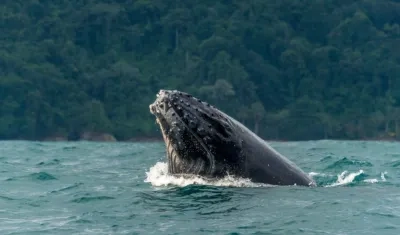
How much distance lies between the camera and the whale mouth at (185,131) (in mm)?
12445

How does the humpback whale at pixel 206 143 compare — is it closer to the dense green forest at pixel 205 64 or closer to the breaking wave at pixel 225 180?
the breaking wave at pixel 225 180

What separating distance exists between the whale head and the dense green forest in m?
68.7

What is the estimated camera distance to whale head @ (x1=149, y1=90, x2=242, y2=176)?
12453mm

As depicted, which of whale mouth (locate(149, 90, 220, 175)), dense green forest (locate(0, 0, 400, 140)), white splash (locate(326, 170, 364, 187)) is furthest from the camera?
dense green forest (locate(0, 0, 400, 140))

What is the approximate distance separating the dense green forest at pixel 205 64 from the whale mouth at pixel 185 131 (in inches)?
2703

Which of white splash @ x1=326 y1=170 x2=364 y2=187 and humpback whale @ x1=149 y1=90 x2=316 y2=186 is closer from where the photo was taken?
humpback whale @ x1=149 y1=90 x2=316 y2=186

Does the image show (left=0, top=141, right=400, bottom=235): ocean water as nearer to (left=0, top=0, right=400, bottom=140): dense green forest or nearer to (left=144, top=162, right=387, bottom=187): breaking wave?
(left=144, top=162, right=387, bottom=187): breaking wave

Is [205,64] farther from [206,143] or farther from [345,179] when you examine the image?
[206,143]

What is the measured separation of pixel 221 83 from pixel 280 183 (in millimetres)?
72562

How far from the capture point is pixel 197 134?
1243 cm

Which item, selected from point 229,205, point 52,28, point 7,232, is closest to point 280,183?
point 229,205

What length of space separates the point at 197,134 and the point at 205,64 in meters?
79.9

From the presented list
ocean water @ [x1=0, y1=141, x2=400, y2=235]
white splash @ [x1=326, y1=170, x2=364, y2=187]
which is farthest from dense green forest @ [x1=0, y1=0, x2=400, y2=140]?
ocean water @ [x1=0, y1=141, x2=400, y2=235]

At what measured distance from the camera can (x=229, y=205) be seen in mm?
12203
